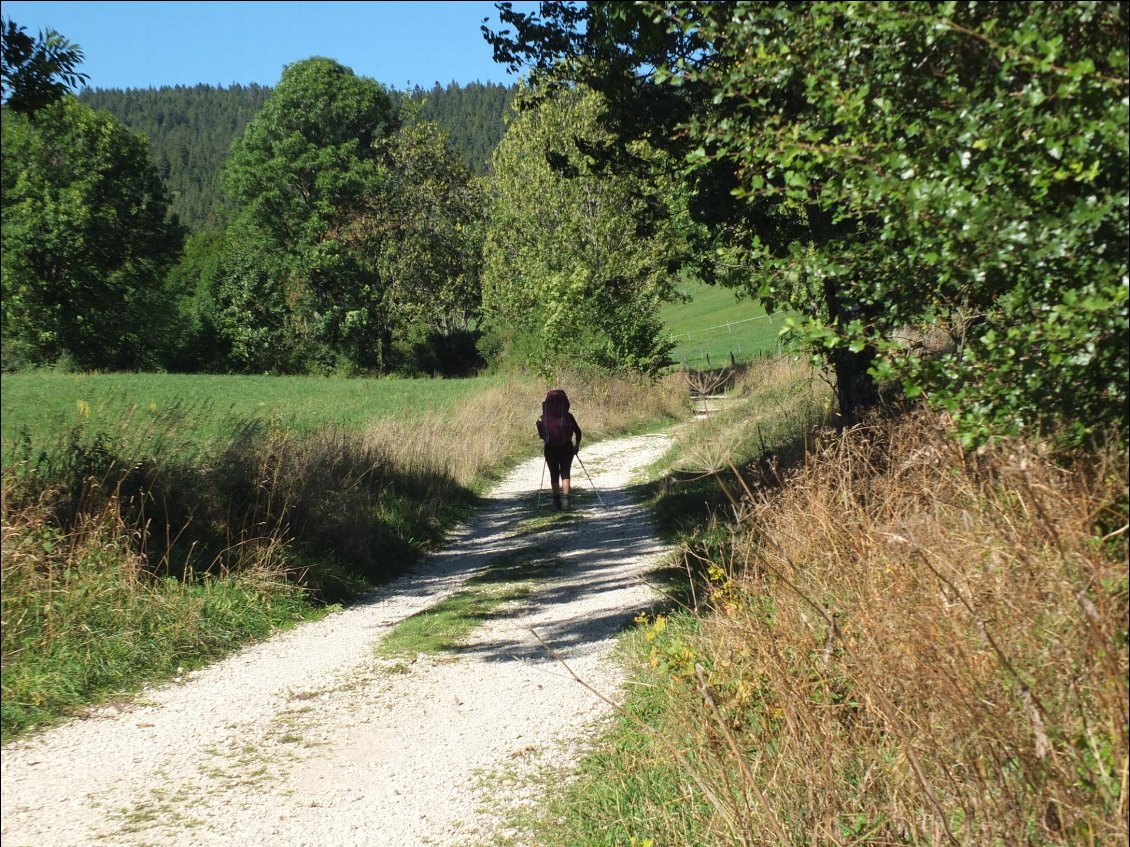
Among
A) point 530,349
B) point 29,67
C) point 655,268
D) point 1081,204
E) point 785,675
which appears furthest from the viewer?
point 655,268

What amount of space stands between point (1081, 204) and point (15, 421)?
10377 millimetres

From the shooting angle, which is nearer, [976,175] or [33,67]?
[976,175]

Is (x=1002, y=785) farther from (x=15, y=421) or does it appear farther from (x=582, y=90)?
(x=582, y=90)

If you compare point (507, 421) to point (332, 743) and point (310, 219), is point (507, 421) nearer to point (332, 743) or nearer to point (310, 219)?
point (332, 743)

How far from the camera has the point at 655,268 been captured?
3625 centimetres

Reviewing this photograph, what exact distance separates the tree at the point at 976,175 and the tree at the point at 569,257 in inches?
918

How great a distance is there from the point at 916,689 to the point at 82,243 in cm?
3433

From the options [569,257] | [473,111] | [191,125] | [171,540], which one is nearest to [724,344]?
[569,257]

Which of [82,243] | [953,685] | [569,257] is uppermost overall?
[82,243]

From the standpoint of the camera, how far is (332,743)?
6512 mm

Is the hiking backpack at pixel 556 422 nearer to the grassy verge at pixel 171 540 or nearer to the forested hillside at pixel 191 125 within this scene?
the grassy verge at pixel 171 540

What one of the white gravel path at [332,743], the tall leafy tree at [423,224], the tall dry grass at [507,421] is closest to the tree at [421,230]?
the tall leafy tree at [423,224]

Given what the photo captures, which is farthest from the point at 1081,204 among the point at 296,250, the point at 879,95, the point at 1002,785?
the point at 296,250

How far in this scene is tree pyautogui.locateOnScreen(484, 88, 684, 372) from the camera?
102ft
